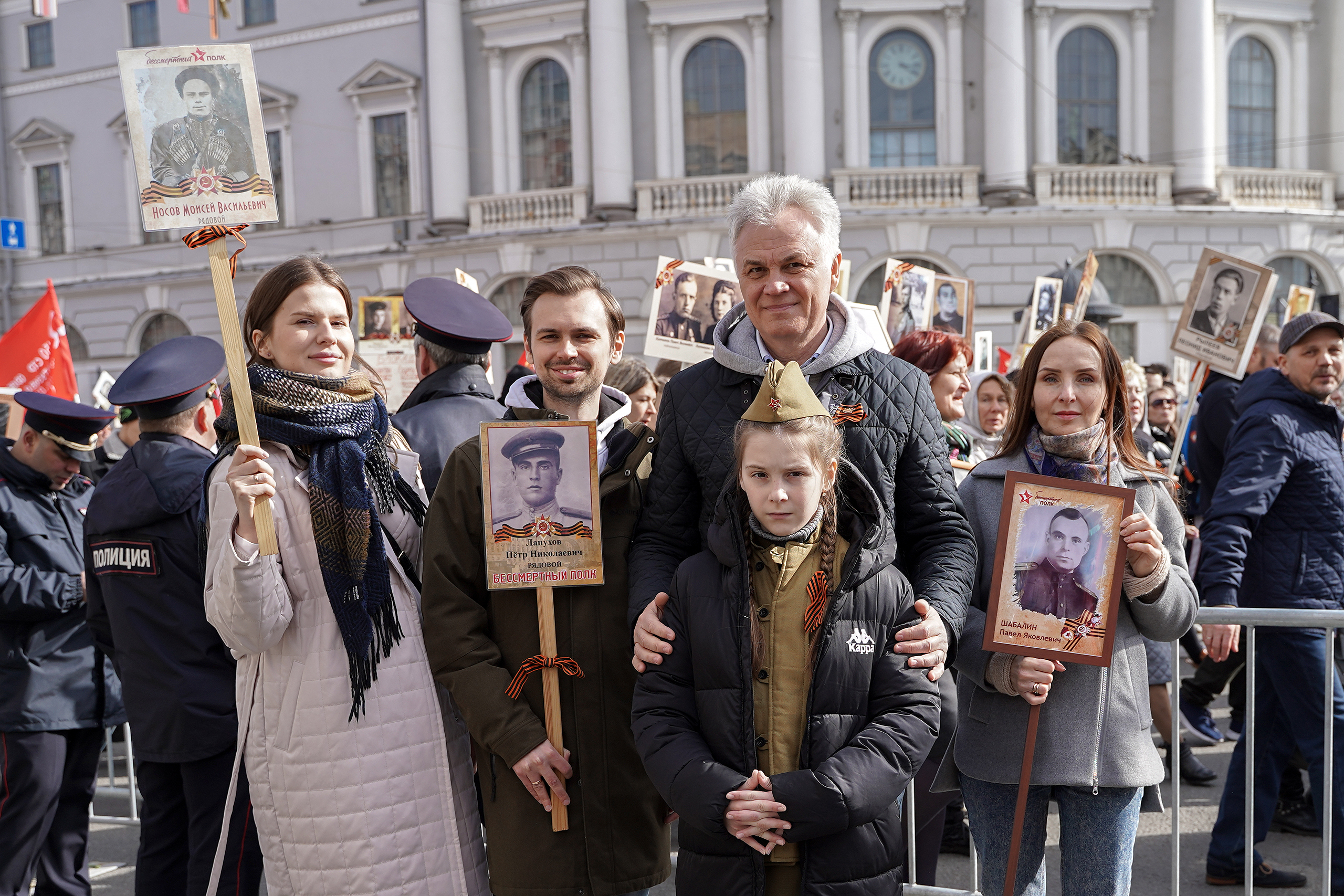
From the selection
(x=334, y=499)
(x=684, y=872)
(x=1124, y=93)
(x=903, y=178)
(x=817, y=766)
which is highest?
(x=1124, y=93)

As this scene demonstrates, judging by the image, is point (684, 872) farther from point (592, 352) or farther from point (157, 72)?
point (157, 72)

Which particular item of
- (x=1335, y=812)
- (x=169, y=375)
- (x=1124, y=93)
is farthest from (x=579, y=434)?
(x=1124, y=93)

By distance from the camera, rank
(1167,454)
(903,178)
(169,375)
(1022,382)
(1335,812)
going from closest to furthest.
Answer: (1022,382) < (169,375) < (1335,812) < (1167,454) < (903,178)

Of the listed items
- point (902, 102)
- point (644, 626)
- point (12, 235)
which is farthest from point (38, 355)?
point (902, 102)

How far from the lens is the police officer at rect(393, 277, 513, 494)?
3.47 m

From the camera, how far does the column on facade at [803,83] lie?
20.5m

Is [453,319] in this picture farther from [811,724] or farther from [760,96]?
[760,96]

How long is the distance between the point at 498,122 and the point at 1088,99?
1192 cm

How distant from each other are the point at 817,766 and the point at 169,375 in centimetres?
251

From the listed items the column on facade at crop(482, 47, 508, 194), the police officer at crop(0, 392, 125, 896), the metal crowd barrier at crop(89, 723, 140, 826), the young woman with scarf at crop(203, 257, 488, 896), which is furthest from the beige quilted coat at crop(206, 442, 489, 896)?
the column on facade at crop(482, 47, 508, 194)

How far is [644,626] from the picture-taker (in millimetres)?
2381

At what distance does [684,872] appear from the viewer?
7.76ft

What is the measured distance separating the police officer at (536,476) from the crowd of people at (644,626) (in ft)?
0.05

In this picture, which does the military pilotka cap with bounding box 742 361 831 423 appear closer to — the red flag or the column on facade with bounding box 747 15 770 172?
the red flag
